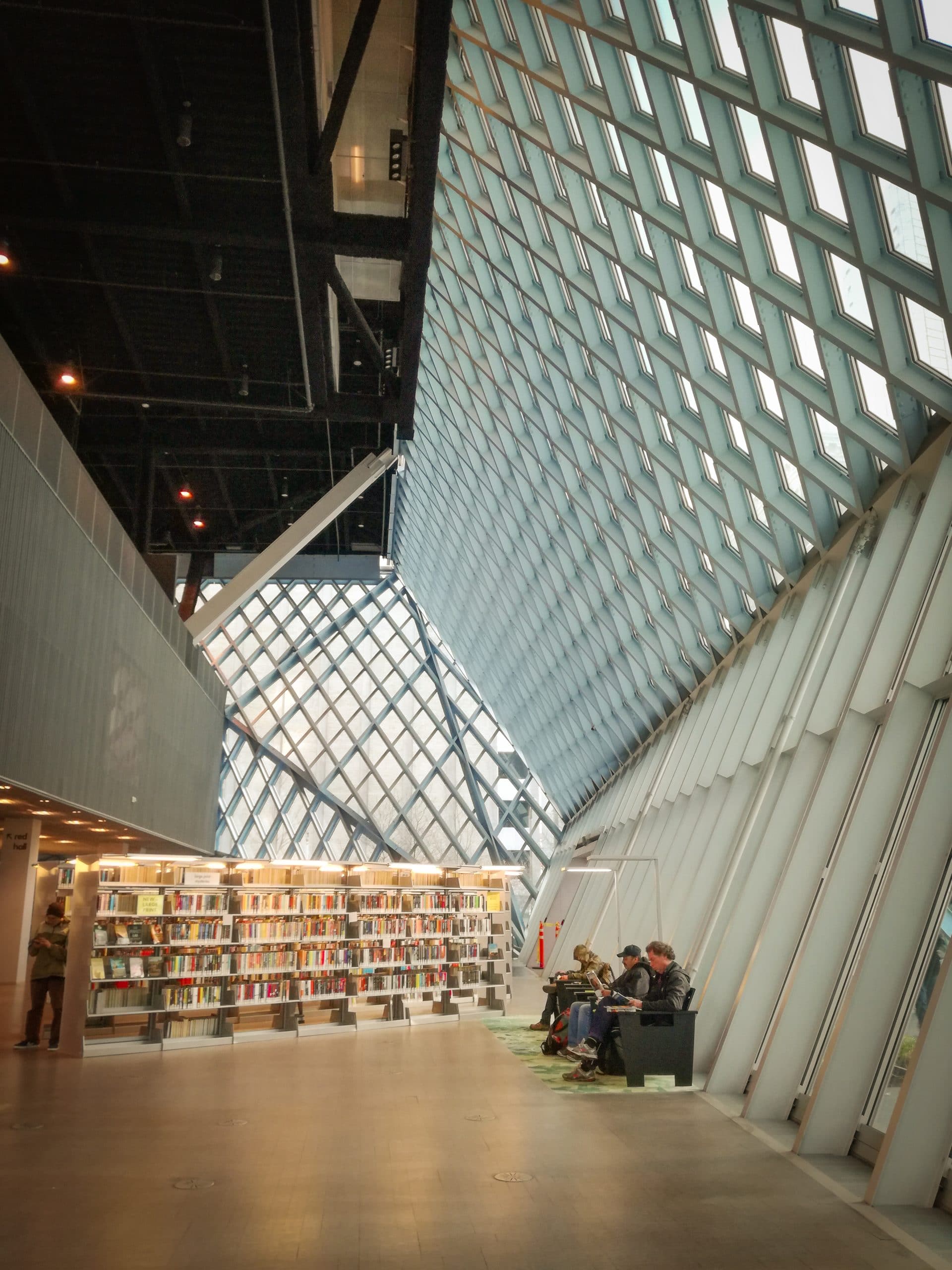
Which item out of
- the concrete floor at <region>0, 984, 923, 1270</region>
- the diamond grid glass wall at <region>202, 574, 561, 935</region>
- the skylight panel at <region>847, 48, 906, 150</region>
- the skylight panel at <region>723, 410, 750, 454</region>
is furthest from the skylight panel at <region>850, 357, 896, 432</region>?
the diamond grid glass wall at <region>202, 574, 561, 935</region>

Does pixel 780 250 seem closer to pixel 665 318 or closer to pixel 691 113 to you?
pixel 691 113

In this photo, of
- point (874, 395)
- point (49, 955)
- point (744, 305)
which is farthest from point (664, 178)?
point (49, 955)

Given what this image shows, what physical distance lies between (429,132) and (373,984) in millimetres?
11931

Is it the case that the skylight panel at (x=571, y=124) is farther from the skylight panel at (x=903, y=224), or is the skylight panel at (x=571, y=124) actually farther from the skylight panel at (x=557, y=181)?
the skylight panel at (x=903, y=224)

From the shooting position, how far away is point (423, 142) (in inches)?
425

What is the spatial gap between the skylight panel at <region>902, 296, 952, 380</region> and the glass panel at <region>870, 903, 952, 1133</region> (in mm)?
4450

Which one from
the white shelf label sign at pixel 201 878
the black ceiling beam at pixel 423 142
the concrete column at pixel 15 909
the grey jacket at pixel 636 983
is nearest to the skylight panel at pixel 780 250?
the black ceiling beam at pixel 423 142

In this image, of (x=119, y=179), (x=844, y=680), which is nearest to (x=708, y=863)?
(x=844, y=680)

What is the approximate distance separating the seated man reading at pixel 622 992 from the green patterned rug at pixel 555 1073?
0.37m

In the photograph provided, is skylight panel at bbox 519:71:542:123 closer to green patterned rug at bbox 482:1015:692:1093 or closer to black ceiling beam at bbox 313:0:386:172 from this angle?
black ceiling beam at bbox 313:0:386:172

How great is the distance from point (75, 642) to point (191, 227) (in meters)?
4.58

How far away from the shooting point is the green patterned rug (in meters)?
10.0

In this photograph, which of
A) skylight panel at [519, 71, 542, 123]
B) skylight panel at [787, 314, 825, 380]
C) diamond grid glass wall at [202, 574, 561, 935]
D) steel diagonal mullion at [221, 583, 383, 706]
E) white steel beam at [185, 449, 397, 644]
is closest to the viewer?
skylight panel at [787, 314, 825, 380]

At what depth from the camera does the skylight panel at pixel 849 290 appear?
Answer: 923 cm
